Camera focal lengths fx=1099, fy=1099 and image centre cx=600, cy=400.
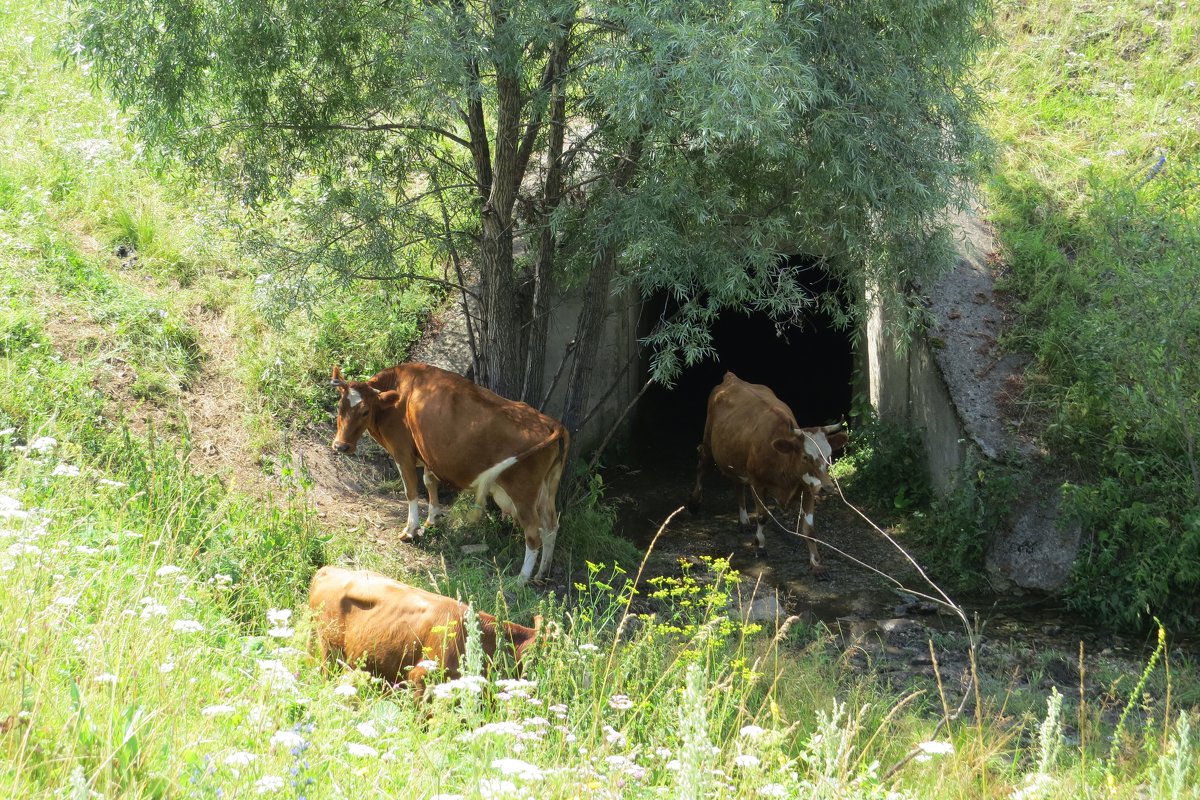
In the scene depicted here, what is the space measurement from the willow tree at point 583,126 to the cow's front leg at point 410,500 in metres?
1.12

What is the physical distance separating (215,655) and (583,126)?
6.61m

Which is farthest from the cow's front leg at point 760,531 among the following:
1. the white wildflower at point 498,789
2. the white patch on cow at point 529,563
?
the white wildflower at point 498,789

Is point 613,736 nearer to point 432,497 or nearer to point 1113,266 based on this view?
Result: point 432,497

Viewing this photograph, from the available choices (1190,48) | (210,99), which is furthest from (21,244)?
(1190,48)

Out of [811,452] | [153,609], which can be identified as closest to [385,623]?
[153,609]

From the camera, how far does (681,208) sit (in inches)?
308

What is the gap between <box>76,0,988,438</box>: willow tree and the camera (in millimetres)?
6863

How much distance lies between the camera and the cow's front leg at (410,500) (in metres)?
9.01

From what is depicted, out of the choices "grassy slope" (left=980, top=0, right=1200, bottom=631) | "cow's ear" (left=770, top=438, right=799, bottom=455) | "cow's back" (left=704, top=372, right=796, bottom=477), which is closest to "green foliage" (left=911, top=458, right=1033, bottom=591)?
"grassy slope" (left=980, top=0, right=1200, bottom=631)

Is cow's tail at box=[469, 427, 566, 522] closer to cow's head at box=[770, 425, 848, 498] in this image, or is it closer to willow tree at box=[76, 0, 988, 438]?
willow tree at box=[76, 0, 988, 438]

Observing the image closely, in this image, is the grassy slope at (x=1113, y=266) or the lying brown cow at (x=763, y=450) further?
the lying brown cow at (x=763, y=450)

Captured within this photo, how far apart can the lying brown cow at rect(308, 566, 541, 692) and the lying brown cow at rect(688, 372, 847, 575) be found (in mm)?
4841

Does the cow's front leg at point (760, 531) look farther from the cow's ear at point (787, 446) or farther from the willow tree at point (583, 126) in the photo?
the willow tree at point (583, 126)

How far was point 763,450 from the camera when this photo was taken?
1042 cm
